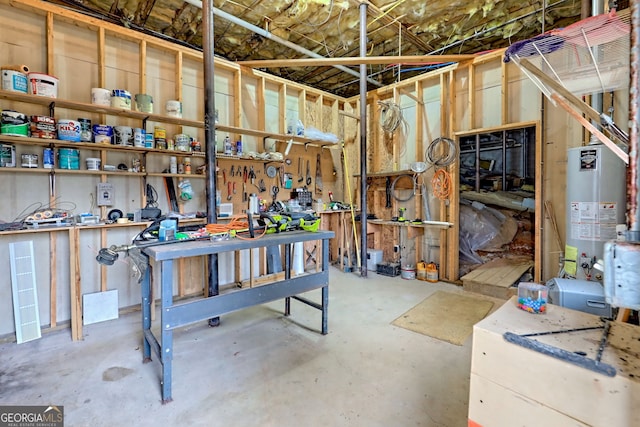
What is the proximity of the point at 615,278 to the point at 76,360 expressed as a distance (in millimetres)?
3220

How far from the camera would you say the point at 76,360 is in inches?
90.9

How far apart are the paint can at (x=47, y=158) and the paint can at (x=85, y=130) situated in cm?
29

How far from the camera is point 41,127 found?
2605 mm

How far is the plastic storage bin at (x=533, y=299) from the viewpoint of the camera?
1183 millimetres

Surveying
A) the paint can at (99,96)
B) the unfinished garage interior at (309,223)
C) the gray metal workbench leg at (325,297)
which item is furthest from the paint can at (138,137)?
the gray metal workbench leg at (325,297)

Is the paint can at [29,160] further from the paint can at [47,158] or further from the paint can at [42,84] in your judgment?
the paint can at [42,84]

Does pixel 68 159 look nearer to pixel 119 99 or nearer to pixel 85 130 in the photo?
pixel 85 130

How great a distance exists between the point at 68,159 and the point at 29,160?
0.27 meters

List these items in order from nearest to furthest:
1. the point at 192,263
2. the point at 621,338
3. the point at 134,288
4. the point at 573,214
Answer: the point at 621,338
the point at 573,214
the point at 134,288
the point at 192,263

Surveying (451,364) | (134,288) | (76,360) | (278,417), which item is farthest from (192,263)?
(451,364)

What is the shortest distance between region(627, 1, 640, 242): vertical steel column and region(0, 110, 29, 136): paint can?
3750 millimetres

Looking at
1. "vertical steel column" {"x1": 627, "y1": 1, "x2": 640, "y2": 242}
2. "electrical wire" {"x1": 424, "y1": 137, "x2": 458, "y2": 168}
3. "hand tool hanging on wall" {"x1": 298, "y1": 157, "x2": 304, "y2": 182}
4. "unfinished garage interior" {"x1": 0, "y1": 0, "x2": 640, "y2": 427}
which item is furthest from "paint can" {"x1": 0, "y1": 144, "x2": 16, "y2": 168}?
"electrical wire" {"x1": 424, "y1": 137, "x2": 458, "y2": 168}

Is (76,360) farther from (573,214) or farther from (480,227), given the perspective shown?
(480,227)

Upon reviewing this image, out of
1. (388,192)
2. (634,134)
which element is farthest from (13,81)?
(388,192)
